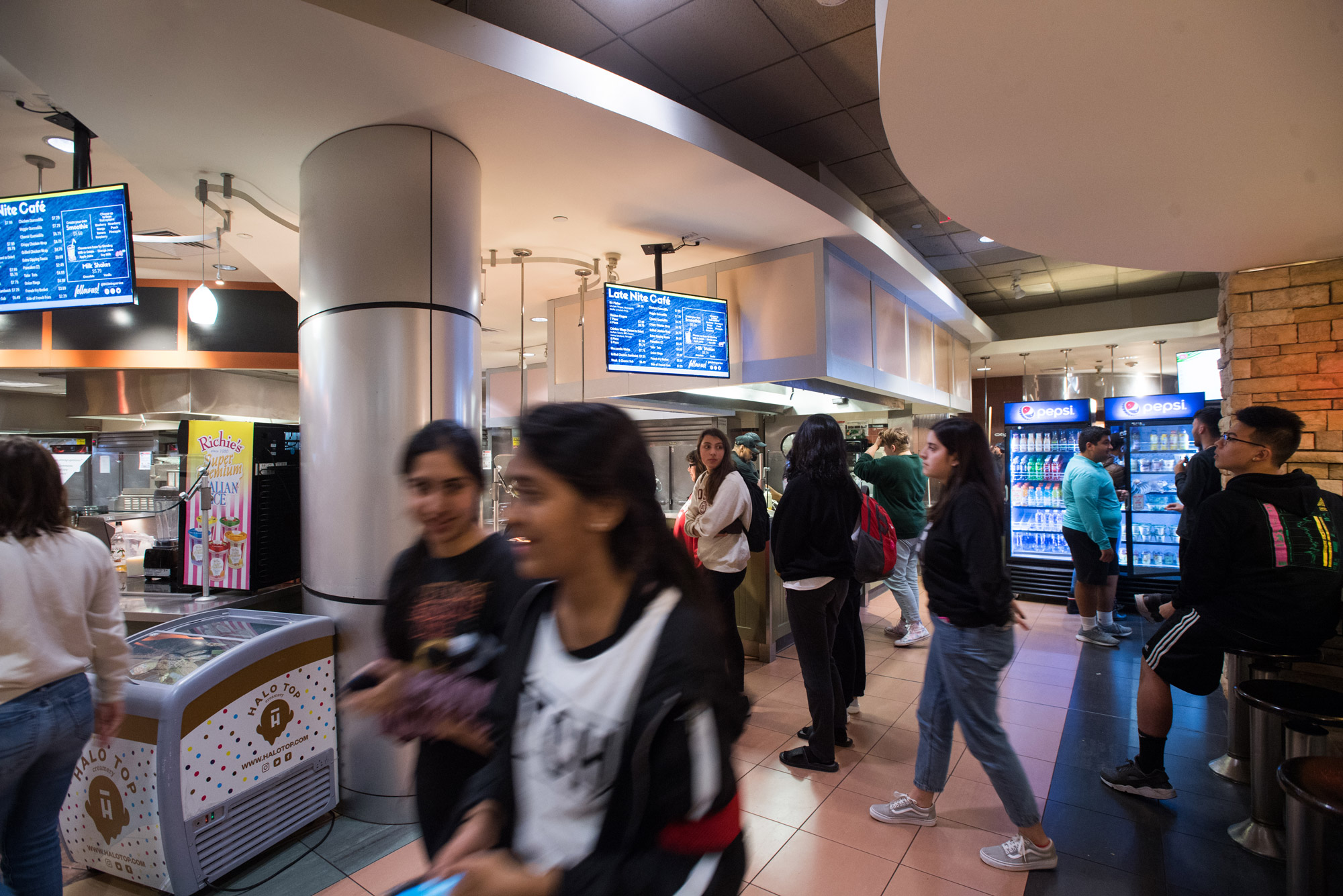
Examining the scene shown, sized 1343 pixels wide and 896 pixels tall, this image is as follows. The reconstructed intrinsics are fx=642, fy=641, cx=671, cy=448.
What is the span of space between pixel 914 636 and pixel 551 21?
16.9ft

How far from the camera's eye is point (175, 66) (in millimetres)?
2529

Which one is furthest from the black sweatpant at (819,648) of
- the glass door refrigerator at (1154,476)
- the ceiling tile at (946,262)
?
the ceiling tile at (946,262)

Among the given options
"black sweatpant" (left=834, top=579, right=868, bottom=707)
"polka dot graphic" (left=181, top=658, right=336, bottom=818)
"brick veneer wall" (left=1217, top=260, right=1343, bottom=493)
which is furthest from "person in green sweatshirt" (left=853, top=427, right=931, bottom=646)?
"polka dot graphic" (left=181, top=658, right=336, bottom=818)

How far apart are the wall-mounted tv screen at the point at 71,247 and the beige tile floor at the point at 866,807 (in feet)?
8.34

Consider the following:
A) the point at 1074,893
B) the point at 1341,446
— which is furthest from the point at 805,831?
the point at 1341,446

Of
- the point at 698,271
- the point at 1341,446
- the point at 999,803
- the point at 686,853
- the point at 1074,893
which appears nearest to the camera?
the point at 686,853

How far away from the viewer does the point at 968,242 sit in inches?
283

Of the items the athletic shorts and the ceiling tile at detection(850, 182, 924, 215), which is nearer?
the athletic shorts

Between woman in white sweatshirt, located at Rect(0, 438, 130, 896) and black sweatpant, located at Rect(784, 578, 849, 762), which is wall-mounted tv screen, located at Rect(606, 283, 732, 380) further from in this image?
woman in white sweatshirt, located at Rect(0, 438, 130, 896)

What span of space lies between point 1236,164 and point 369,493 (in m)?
3.84

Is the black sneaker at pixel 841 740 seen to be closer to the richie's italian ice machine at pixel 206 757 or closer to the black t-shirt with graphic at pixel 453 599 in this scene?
the richie's italian ice machine at pixel 206 757

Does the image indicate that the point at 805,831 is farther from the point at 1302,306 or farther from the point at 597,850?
the point at 1302,306

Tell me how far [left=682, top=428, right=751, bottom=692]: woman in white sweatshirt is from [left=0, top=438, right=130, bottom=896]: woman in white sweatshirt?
9.18 ft

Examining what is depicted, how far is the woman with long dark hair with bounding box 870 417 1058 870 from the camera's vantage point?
2.44 m
